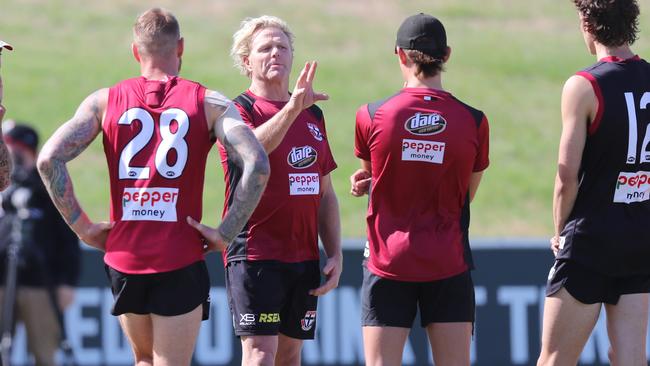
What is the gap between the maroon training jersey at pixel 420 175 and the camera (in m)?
5.50

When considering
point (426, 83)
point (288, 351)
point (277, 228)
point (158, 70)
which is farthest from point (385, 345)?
point (158, 70)

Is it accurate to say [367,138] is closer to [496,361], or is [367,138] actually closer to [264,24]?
[264,24]

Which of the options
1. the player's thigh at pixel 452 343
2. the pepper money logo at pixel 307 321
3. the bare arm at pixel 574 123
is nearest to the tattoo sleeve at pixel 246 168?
the pepper money logo at pixel 307 321

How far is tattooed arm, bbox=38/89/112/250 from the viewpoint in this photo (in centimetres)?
515

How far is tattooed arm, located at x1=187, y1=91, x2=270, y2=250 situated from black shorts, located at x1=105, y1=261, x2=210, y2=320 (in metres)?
0.18

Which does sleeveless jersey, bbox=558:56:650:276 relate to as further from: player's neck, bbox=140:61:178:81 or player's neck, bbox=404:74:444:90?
player's neck, bbox=140:61:178:81

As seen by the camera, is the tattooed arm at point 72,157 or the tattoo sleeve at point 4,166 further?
the tattoo sleeve at point 4,166

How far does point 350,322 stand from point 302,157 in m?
3.84

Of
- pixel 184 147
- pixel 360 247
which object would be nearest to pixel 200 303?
pixel 184 147

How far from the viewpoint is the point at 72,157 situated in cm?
520

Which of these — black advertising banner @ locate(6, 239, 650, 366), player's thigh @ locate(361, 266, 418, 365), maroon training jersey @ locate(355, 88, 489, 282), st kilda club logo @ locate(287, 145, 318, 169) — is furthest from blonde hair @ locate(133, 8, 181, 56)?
black advertising banner @ locate(6, 239, 650, 366)

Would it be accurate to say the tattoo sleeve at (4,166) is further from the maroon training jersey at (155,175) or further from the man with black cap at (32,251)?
the man with black cap at (32,251)

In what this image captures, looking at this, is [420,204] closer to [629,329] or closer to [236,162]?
[236,162]

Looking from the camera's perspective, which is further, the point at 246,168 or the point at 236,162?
the point at 236,162
